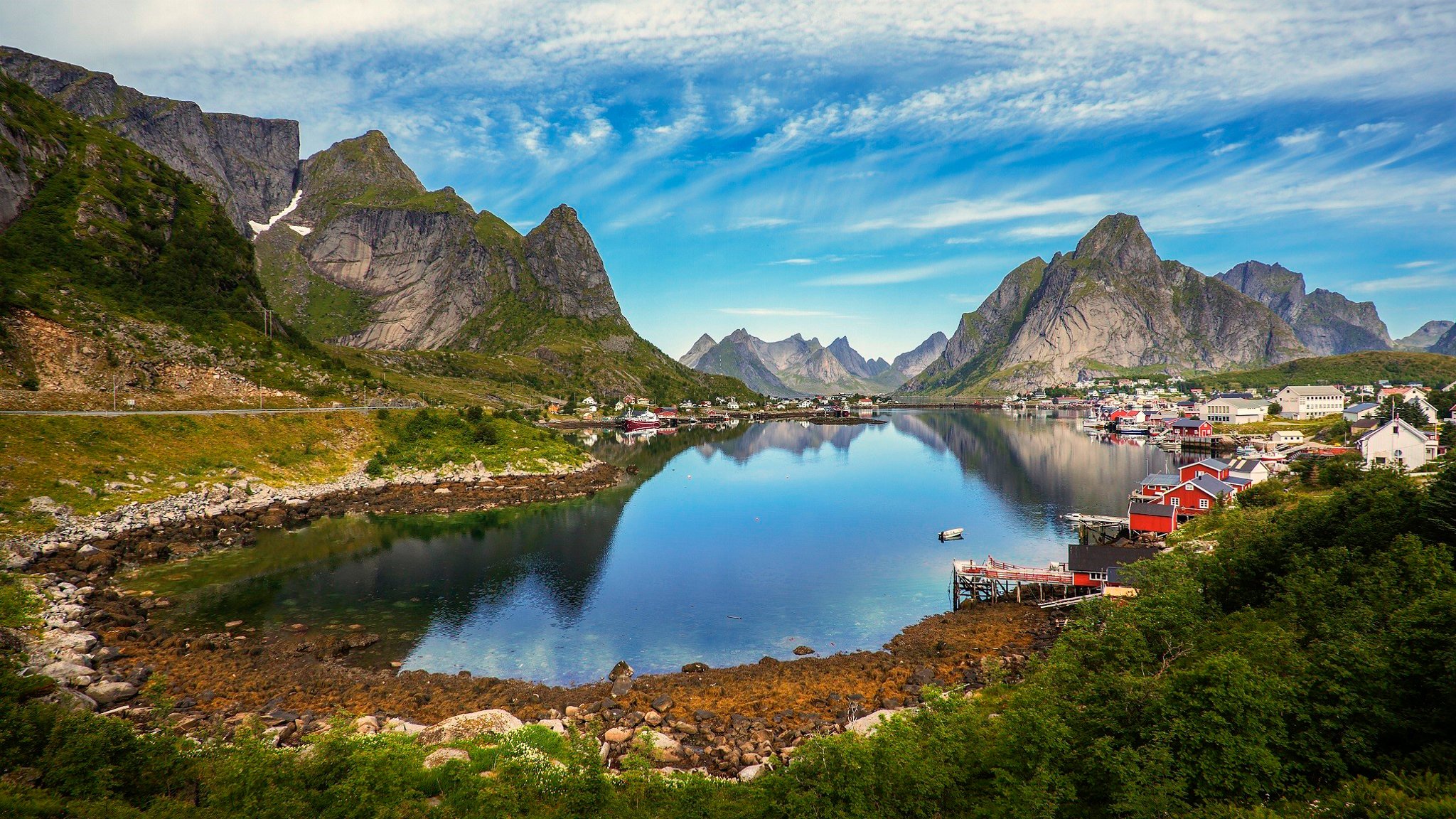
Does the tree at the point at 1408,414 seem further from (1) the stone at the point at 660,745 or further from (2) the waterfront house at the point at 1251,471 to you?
(1) the stone at the point at 660,745

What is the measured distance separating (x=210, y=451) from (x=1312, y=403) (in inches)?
9178

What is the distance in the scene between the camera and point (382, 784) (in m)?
17.6

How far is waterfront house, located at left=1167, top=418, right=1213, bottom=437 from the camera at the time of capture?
470 feet

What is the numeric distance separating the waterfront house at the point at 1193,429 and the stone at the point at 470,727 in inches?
6455

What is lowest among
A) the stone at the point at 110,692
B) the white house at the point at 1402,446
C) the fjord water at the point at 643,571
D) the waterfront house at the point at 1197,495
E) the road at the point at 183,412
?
the fjord water at the point at 643,571

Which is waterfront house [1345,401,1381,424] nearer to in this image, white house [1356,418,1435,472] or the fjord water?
white house [1356,418,1435,472]

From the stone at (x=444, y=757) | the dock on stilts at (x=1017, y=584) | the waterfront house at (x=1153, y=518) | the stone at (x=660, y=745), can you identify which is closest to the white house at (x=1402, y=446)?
the waterfront house at (x=1153, y=518)

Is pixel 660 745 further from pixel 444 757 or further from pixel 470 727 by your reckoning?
pixel 444 757

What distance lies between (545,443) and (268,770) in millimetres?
87828

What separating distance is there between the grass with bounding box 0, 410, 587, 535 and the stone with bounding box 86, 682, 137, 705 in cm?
2813

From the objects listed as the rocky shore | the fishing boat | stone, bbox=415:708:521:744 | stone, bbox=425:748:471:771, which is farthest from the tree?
the fishing boat

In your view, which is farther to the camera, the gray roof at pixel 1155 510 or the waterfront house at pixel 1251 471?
the waterfront house at pixel 1251 471

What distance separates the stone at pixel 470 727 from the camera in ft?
79.5

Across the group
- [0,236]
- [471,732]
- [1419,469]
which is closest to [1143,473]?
[1419,469]
